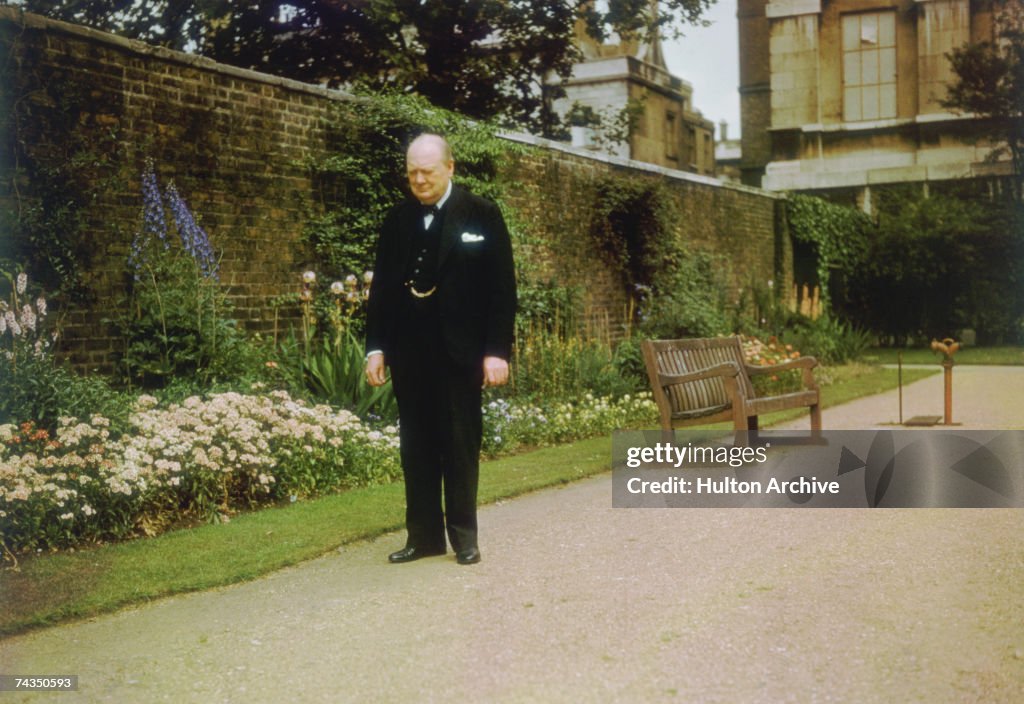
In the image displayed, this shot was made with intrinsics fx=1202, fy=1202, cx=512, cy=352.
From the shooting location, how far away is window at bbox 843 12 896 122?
30031mm

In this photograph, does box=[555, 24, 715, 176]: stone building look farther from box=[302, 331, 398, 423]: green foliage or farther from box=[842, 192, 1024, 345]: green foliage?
box=[302, 331, 398, 423]: green foliage

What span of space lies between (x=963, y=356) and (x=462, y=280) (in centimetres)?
1959

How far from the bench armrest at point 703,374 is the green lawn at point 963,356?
12.2 meters

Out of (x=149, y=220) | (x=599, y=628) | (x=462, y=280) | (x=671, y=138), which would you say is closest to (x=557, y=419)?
(x=149, y=220)

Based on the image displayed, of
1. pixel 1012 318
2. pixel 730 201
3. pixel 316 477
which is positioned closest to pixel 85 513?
pixel 316 477

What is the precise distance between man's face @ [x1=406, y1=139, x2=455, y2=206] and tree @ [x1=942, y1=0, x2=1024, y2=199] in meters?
21.7

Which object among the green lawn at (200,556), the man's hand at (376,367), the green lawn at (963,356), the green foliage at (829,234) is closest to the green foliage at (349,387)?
the green lawn at (200,556)

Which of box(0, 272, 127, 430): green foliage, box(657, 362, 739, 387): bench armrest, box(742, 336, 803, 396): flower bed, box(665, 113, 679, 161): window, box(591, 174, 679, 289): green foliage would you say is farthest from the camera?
box(665, 113, 679, 161): window

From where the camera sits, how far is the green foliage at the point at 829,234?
2459cm

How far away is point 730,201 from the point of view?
21500 millimetres

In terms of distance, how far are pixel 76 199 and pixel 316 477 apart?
2.63 metres

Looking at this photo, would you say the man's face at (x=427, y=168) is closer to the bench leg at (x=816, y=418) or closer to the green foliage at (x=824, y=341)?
the bench leg at (x=816, y=418)

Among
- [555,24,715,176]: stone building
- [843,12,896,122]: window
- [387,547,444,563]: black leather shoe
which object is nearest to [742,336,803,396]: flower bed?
[387,547,444,563]: black leather shoe

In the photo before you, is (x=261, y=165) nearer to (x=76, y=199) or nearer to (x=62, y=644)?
(x=76, y=199)
